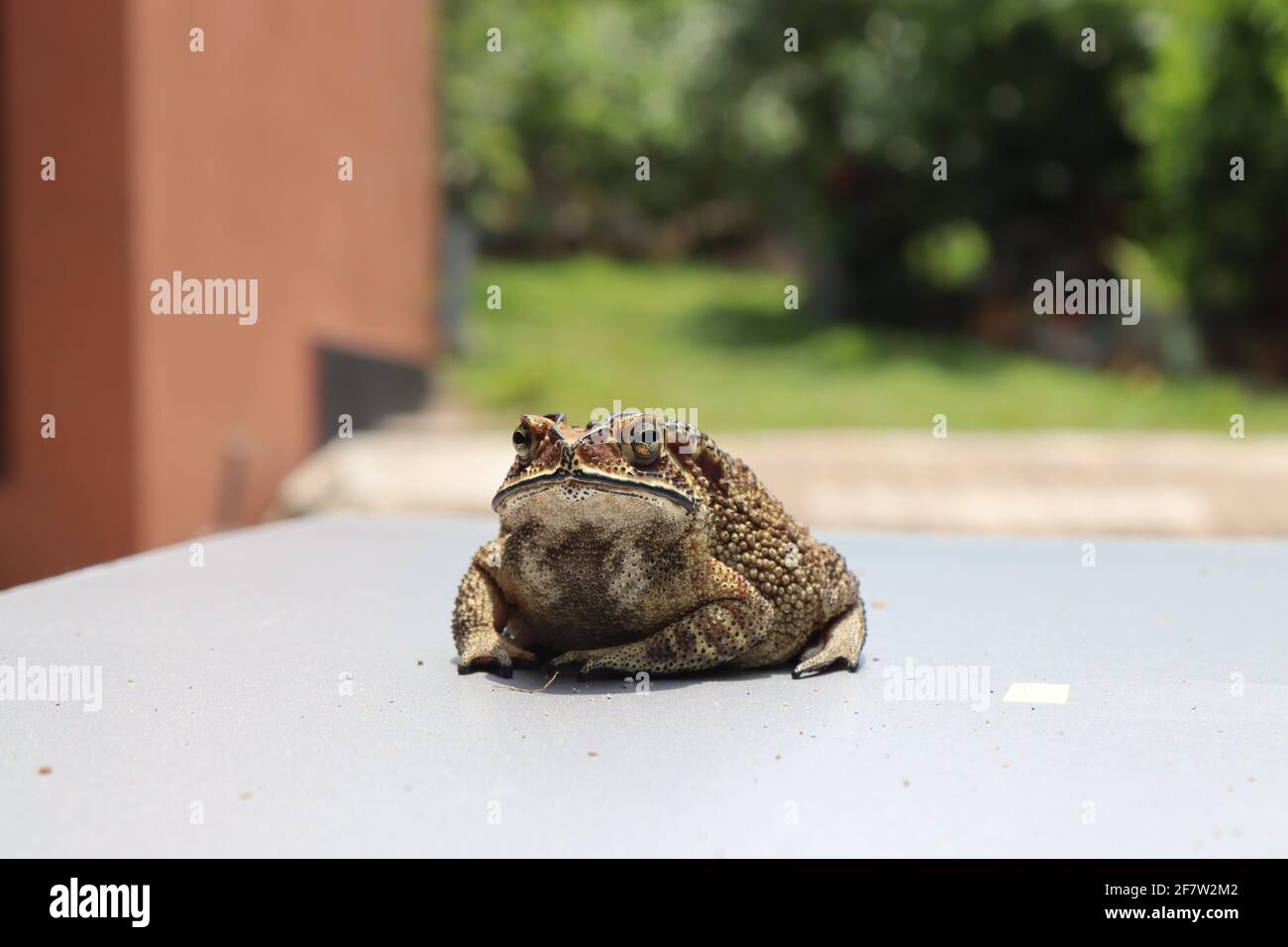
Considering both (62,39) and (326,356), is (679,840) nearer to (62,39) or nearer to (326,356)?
(62,39)

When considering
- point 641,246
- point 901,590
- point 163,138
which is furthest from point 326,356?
point 641,246

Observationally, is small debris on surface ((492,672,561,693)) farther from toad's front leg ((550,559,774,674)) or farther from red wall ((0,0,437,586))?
red wall ((0,0,437,586))

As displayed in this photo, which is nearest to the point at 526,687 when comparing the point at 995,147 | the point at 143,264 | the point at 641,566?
the point at 641,566

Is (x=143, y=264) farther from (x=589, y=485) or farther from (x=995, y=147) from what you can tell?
(x=995, y=147)

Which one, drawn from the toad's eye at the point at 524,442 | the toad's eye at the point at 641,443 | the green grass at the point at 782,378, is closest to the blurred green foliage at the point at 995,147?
the green grass at the point at 782,378

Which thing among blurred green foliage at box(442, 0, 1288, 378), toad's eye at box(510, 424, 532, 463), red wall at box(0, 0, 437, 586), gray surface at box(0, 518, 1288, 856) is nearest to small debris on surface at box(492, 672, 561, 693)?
gray surface at box(0, 518, 1288, 856)

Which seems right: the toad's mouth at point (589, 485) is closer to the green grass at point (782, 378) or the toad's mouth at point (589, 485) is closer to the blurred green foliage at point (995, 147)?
the green grass at point (782, 378)
